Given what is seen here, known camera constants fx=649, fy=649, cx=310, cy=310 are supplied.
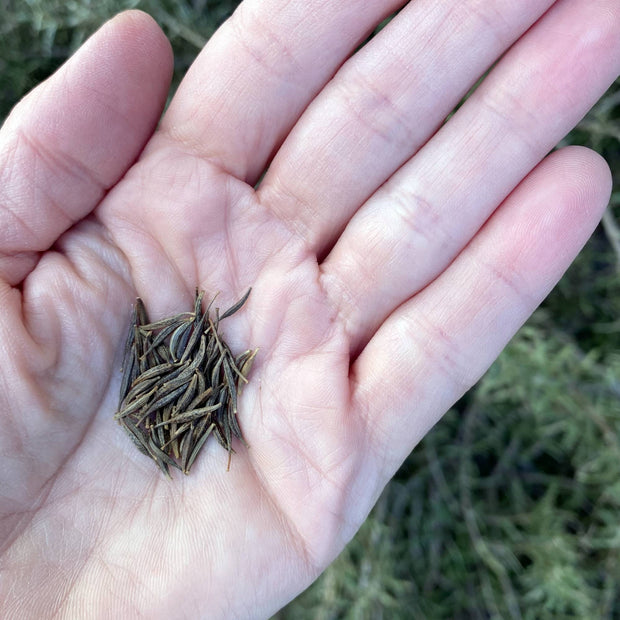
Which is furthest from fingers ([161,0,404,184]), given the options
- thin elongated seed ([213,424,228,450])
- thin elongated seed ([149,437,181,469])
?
thin elongated seed ([149,437,181,469])

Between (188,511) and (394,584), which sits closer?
(188,511)

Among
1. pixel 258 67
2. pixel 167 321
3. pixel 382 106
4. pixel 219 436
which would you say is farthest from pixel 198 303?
pixel 382 106

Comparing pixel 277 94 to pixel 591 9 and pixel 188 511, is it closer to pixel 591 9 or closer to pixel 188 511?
pixel 591 9

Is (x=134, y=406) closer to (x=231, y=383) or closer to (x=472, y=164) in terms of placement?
(x=231, y=383)

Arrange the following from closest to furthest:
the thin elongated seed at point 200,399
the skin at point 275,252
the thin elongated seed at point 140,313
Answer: the skin at point 275,252
the thin elongated seed at point 140,313
the thin elongated seed at point 200,399

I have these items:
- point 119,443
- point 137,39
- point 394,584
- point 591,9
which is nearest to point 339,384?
point 119,443

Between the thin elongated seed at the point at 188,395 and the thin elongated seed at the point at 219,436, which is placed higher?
the thin elongated seed at the point at 219,436

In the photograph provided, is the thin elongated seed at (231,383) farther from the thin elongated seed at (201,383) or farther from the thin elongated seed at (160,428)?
the thin elongated seed at (160,428)

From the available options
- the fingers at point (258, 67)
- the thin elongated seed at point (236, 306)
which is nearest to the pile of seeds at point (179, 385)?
the thin elongated seed at point (236, 306)
